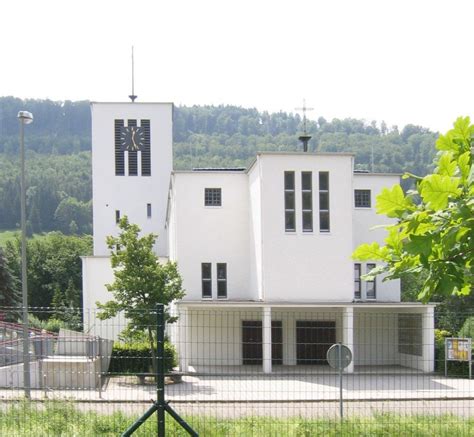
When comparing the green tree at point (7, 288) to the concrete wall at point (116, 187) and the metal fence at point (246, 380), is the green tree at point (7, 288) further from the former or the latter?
the metal fence at point (246, 380)

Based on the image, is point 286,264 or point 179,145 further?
point 179,145

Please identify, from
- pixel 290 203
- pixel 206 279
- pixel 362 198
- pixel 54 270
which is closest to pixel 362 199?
pixel 362 198

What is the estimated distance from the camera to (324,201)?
31844mm

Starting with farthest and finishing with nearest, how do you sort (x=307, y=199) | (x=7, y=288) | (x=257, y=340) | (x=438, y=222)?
(x=7, y=288) → (x=257, y=340) → (x=307, y=199) → (x=438, y=222)

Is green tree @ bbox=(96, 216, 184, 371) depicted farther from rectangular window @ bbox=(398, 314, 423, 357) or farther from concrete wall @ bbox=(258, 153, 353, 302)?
rectangular window @ bbox=(398, 314, 423, 357)

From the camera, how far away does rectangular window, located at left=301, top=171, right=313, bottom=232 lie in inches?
1247

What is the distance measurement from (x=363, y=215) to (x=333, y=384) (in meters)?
11.4

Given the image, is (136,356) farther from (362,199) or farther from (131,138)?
(131,138)

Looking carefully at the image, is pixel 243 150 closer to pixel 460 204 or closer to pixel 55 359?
pixel 55 359

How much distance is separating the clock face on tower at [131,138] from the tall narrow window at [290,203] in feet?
69.4

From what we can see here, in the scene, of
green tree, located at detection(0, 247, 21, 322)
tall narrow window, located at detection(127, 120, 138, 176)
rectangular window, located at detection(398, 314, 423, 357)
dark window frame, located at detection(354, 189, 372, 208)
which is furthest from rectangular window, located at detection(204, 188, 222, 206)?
green tree, located at detection(0, 247, 21, 322)

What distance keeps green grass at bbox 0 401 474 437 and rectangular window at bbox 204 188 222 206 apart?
22713 mm

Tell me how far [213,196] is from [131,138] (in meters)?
17.2

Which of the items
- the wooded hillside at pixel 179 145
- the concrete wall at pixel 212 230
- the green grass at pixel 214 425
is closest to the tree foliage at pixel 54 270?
the concrete wall at pixel 212 230
